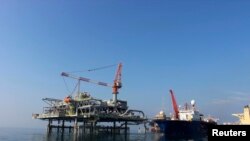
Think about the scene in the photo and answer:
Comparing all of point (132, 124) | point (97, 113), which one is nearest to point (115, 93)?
point (132, 124)

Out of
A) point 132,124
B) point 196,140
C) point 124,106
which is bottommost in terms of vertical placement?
point 196,140

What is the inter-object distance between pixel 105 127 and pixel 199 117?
4147 centimetres

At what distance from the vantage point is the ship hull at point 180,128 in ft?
308

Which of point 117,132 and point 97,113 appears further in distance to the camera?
point 117,132

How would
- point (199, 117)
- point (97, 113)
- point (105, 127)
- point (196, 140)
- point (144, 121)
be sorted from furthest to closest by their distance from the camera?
point (199, 117) < point (196, 140) < point (105, 127) < point (144, 121) < point (97, 113)

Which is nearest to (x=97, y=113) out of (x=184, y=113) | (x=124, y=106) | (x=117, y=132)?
(x=124, y=106)

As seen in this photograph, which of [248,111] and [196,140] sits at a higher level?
[248,111]

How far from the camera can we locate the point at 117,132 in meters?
86.2

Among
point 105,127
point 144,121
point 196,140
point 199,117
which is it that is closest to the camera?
point 144,121

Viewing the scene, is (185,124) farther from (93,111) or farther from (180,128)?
(93,111)

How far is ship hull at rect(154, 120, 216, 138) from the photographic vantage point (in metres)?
93.8

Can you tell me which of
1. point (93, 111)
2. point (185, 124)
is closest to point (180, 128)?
point (185, 124)

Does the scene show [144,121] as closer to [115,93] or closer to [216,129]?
[115,93]

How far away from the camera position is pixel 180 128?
94.8 metres
